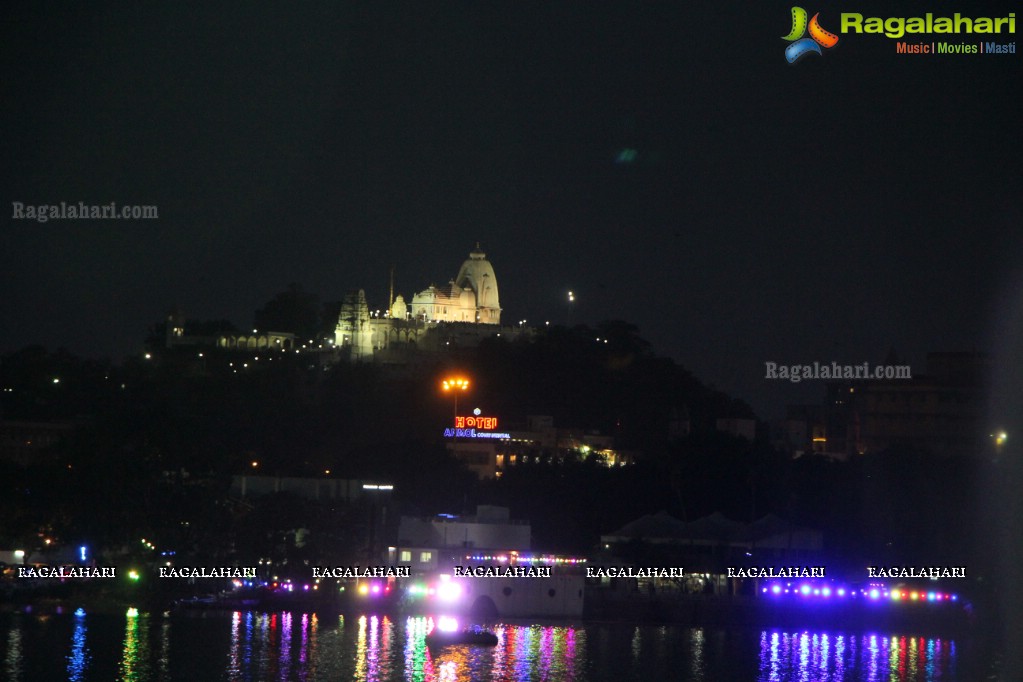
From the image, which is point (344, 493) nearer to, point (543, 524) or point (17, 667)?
point (543, 524)

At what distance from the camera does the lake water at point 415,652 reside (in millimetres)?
46625

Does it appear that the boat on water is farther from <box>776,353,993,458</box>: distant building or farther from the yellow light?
the yellow light

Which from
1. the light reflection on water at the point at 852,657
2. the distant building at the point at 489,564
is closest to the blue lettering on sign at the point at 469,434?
the distant building at the point at 489,564

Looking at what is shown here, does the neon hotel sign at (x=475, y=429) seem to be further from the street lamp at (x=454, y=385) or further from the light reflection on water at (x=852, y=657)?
the light reflection on water at (x=852, y=657)

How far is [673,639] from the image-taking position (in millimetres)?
57250

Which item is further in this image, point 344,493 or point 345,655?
point 344,493

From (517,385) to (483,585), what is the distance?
159ft

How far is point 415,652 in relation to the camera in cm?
5112

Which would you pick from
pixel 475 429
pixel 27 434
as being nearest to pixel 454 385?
pixel 475 429

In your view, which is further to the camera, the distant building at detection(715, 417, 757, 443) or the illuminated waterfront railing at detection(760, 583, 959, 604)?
the distant building at detection(715, 417, 757, 443)

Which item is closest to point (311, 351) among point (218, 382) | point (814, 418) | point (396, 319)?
point (396, 319)

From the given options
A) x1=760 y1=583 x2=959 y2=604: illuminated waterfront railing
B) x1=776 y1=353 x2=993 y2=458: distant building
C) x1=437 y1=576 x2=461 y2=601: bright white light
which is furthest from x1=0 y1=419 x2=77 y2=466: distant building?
x1=760 y1=583 x2=959 y2=604: illuminated waterfront railing

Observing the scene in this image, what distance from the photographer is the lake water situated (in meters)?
46.6

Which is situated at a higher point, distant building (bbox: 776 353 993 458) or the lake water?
distant building (bbox: 776 353 993 458)
